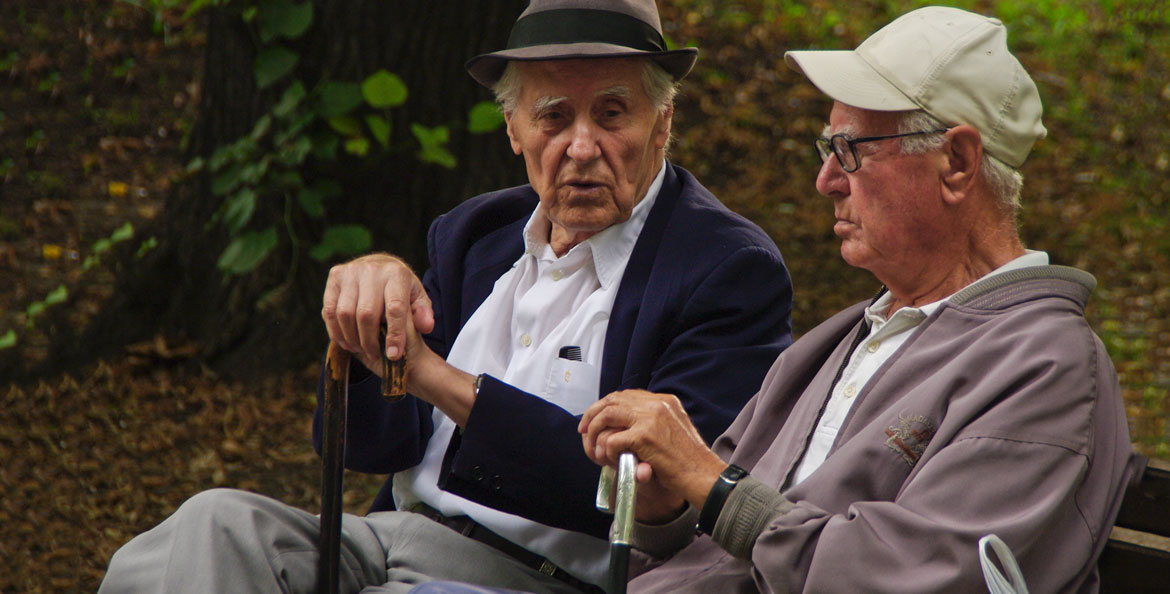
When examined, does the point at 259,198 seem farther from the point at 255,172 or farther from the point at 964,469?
the point at 964,469

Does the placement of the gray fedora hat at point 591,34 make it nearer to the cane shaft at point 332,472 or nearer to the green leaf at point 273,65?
the cane shaft at point 332,472

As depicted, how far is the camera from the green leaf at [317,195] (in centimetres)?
489

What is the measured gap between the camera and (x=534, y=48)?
2855 millimetres

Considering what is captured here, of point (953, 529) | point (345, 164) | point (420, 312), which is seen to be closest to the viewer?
point (953, 529)

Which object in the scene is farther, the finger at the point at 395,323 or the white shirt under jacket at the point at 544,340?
the white shirt under jacket at the point at 544,340

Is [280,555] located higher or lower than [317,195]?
lower

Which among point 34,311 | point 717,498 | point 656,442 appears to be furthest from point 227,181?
point 717,498

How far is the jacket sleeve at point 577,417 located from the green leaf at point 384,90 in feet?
7.32

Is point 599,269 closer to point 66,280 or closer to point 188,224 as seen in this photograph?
point 188,224

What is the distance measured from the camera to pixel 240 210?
15.7 ft

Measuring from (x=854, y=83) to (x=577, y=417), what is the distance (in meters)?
0.94

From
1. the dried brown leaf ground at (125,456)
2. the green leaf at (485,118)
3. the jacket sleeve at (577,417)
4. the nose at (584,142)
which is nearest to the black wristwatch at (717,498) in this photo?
the jacket sleeve at (577,417)

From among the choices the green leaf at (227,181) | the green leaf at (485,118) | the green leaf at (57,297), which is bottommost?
the green leaf at (57,297)

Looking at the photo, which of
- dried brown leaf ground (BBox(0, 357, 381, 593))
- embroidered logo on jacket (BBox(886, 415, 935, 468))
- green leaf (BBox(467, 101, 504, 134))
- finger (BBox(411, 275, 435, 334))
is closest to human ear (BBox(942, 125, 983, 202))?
embroidered logo on jacket (BBox(886, 415, 935, 468))
